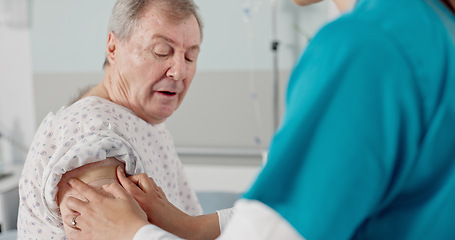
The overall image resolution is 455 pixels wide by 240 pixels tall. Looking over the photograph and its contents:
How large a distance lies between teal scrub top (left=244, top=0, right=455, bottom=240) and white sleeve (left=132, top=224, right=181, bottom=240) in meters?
0.33

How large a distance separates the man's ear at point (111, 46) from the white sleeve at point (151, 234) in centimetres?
63

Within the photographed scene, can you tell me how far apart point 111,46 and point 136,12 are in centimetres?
15

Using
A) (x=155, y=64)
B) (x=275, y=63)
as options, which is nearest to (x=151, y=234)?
(x=155, y=64)

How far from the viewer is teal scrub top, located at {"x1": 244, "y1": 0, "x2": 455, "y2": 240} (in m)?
0.58

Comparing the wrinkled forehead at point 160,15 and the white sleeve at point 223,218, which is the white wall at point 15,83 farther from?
the white sleeve at point 223,218

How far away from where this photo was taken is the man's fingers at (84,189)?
3.50 ft

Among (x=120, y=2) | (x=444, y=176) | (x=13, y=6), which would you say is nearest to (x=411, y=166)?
(x=444, y=176)

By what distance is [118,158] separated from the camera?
1.17 meters

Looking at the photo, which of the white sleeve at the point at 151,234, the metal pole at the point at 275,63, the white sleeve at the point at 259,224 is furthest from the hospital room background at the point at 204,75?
the white sleeve at the point at 259,224

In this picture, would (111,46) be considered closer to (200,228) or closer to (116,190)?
(116,190)

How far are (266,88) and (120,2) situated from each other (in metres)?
1.98

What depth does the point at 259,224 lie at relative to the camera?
620 millimetres

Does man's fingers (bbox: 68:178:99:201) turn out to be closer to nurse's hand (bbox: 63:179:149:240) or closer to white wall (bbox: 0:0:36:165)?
nurse's hand (bbox: 63:179:149:240)

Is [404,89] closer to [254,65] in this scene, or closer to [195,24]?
[195,24]
